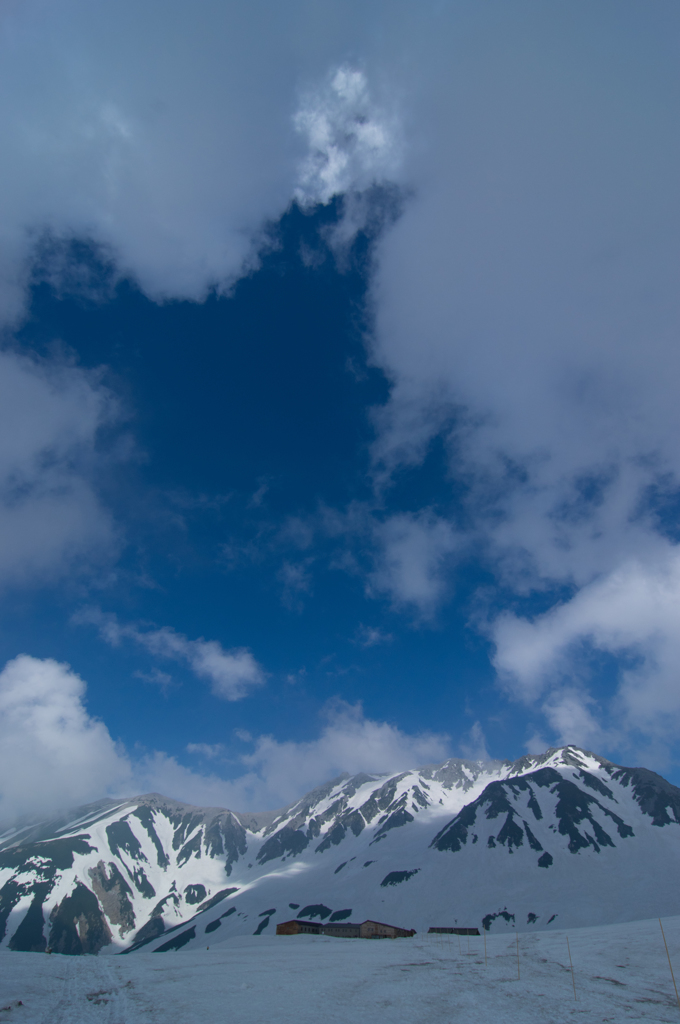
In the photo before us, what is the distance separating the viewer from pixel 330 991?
21.0 m

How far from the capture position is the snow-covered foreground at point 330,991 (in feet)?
54.3

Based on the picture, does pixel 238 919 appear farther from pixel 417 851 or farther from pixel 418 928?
pixel 418 928

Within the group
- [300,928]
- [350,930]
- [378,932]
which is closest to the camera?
Answer: [378,932]

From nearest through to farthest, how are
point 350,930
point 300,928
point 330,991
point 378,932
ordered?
1. point 330,991
2. point 378,932
3. point 350,930
4. point 300,928

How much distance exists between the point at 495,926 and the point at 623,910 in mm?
32572

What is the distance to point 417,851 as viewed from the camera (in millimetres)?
191750

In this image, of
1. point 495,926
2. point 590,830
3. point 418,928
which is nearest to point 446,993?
point 495,926

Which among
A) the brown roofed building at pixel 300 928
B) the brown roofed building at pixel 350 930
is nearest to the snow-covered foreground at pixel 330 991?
the brown roofed building at pixel 350 930

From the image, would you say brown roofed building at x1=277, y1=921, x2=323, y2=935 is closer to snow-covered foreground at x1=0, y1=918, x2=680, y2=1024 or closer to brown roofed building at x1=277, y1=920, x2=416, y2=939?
brown roofed building at x1=277, y1=920, x2=416, y2=939

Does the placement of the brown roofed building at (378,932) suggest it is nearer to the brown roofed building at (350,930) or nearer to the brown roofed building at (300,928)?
the brown roofed building at (350,930)

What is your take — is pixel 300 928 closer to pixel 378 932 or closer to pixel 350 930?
pixel 350 930

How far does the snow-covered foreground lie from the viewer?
54.3 feet

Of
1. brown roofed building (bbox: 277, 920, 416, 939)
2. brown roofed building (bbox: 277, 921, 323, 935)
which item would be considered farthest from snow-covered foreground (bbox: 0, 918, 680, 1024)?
brown roofed building (bbox: 277, 921, 323, 935)

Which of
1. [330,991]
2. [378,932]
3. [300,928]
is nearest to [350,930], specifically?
[378,932]
